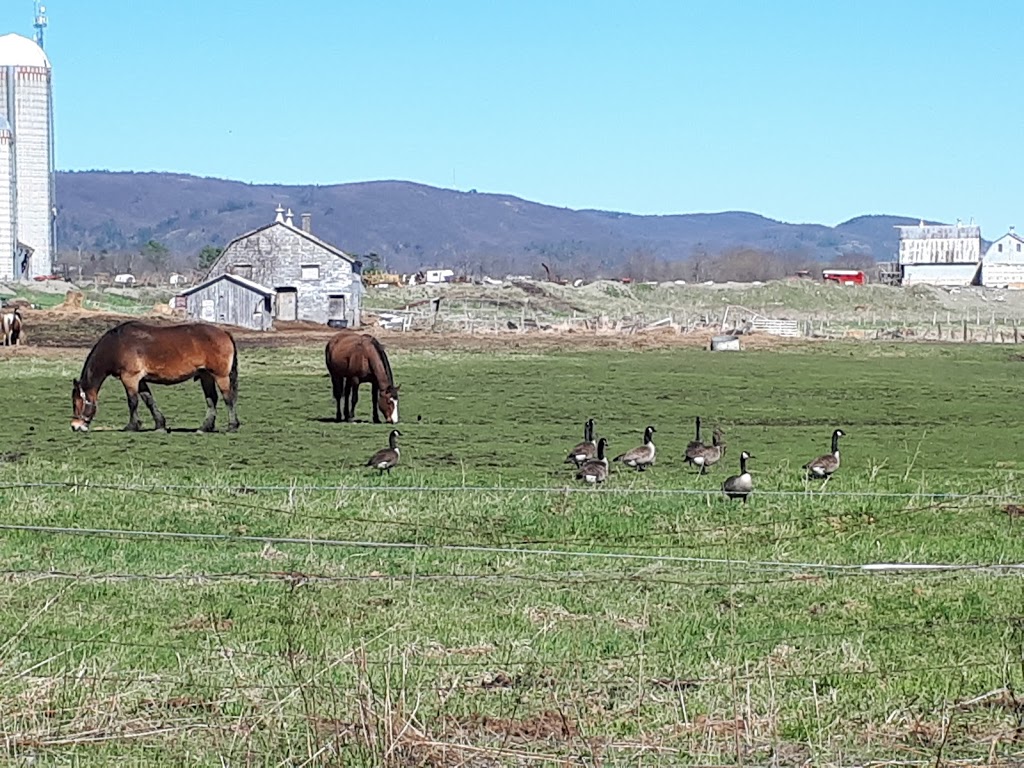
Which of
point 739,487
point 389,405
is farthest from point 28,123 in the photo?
point 739,487

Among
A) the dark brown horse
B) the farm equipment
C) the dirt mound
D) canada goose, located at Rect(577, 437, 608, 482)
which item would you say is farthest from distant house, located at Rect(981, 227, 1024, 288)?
canada goose, located at Rect(577, 437, 608, 482)

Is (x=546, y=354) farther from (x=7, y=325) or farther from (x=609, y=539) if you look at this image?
(x=609, y=539)

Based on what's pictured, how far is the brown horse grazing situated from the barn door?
4735 cm

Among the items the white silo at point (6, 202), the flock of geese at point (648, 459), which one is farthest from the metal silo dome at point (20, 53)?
the flock of geese at point (648, 459)

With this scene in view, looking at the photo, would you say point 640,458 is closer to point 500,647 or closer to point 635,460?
point 635,460

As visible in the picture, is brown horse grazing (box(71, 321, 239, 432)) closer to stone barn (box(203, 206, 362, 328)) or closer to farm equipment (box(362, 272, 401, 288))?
stone barn (box(203, 206, 362, 328))

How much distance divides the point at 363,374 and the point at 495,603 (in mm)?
17074

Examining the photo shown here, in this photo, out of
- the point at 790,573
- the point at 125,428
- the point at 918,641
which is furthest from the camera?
the point at 125,428

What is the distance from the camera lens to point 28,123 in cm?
9938

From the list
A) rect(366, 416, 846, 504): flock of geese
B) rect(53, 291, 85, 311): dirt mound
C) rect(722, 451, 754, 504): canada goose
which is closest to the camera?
rect(722, 451, 754, 504): canada goose

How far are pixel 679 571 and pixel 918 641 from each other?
292 cm

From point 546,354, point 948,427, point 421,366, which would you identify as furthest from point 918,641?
point 546,354

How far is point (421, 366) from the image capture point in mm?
44781

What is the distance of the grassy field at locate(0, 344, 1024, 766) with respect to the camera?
7.35m
